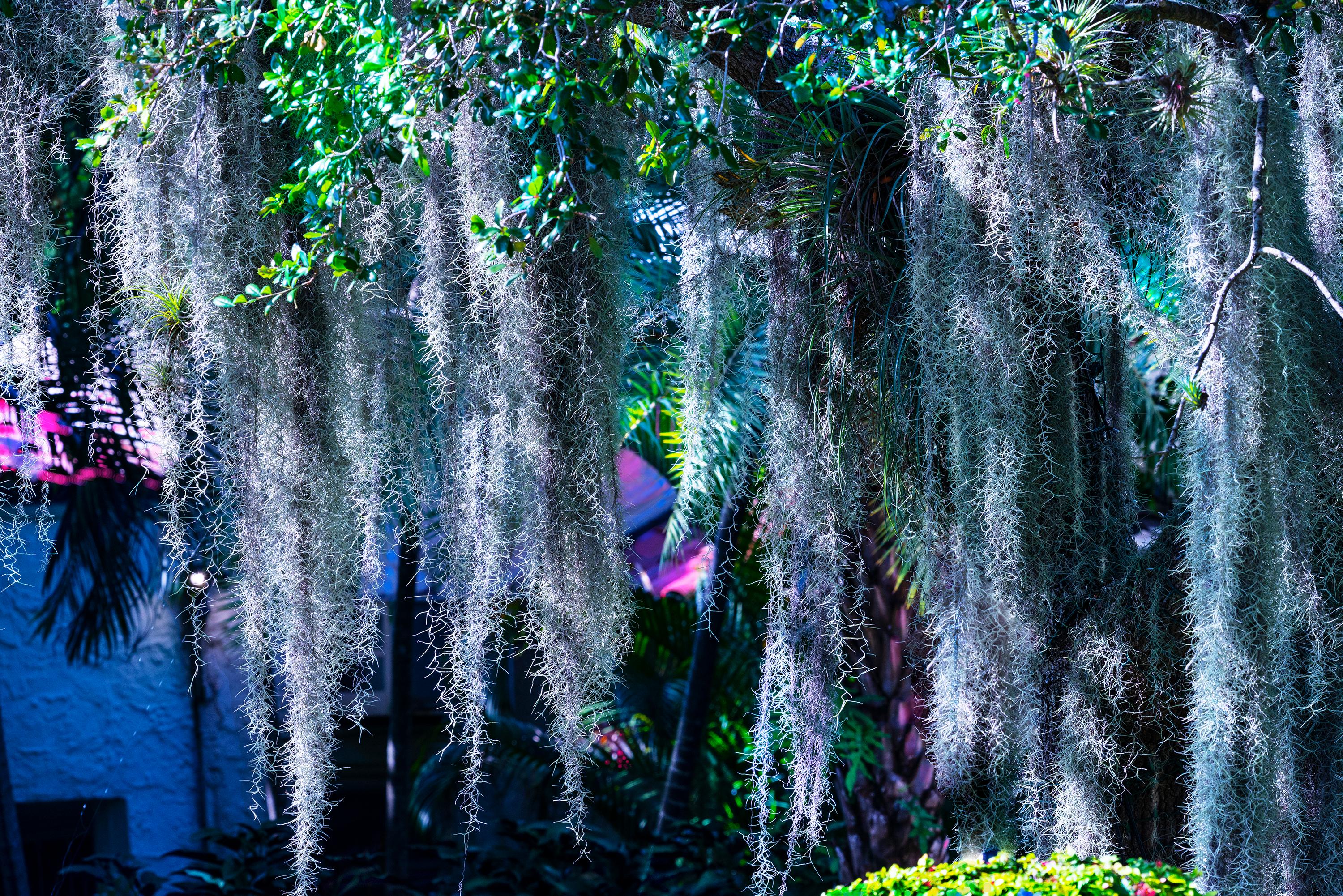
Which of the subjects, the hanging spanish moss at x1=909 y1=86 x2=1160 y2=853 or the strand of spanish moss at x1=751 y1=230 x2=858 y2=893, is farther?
the strand of spanish moss at x1=751 y1=230 x2=858 y2=893

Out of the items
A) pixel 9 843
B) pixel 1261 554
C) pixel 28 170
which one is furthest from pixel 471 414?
pixel 9 843

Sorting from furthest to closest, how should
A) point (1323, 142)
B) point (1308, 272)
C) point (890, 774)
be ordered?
point (890, 774)
point (1323, 142)
point (1308, 272)

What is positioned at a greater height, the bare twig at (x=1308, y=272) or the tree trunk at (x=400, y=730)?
the bare twig at (x=1308, y=272)

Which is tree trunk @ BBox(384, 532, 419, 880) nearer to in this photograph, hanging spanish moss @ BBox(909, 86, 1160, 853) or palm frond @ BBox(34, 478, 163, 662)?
palm frond @ BBox(34, 478, 163, 662)

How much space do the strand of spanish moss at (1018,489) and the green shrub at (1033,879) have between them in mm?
213

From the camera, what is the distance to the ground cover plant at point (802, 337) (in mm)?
2170

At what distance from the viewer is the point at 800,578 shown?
2.58 m

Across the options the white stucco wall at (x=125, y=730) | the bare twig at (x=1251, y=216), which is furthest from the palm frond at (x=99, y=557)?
the bare twig at (x=1251, y=216)

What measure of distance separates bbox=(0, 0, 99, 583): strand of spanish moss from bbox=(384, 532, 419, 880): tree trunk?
6.80 feet

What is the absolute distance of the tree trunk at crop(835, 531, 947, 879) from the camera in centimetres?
431

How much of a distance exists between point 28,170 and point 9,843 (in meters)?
2.99

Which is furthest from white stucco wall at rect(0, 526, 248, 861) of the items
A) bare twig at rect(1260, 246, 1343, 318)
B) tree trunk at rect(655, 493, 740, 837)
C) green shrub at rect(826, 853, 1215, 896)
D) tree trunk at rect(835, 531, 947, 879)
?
bare twig at rect(1260, 246, 1343, 318)

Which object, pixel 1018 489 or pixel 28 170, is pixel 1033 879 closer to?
pixel 1018 489

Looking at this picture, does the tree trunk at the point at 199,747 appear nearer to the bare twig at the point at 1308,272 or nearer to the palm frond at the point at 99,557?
the palm frond at the point at 99,557
